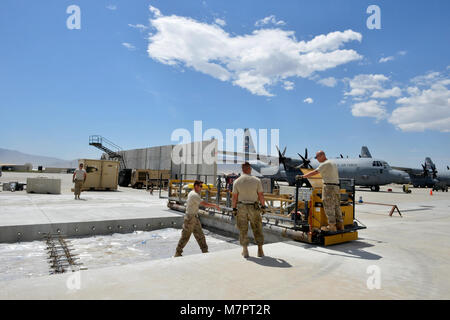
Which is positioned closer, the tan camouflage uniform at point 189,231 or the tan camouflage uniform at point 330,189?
the tan camouflage uniform at point 330,189

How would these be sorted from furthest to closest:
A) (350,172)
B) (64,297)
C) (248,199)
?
(350,172) < (248,199) < (64,297)

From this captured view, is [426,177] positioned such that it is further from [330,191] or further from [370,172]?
[330,191]

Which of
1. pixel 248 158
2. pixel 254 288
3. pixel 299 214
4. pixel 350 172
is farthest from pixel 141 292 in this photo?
pixel 248 158

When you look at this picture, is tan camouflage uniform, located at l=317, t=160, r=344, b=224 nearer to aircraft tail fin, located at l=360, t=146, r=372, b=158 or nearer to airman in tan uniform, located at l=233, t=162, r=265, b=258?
airman in tan uniform, located at l=233, t=162, r=265, b=258

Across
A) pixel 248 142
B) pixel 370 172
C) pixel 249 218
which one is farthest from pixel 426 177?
pixel 249 218

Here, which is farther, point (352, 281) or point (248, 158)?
point (248, 158)

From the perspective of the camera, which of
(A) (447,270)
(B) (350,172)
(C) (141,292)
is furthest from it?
(B) (350,172)

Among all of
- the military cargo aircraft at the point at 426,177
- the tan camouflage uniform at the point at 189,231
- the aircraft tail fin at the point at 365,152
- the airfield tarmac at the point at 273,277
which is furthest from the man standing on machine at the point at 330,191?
the military cargo aircraft at the point at 426,177

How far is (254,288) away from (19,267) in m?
5.17

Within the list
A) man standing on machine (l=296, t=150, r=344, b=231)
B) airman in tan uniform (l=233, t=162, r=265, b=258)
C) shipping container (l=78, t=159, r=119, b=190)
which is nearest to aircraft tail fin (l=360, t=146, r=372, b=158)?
→ shipping container (l=78, t=159, r=119, b=190)

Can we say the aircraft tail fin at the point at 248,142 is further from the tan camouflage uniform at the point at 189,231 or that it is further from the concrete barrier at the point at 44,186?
the tan camouflage uniform at the point at 189,231

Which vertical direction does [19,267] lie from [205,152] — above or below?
below

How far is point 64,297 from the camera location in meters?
2.96

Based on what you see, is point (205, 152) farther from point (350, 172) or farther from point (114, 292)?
point (114, 292)
